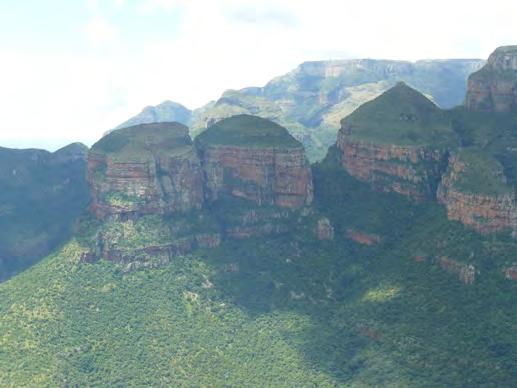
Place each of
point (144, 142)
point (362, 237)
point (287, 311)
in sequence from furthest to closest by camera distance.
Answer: point (144, 142) → point (362, 237) → point (287, 311)

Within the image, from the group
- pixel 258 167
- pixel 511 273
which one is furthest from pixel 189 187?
pixel 511 273

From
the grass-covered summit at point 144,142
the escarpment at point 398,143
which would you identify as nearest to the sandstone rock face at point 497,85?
the escarpment at point 398,143

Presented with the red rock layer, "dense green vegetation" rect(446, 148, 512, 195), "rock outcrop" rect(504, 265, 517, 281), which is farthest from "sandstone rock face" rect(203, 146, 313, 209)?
"rock outcrop" rect(504, 265, 517, 281)

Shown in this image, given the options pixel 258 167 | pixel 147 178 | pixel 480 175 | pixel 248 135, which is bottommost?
pixel 147 178

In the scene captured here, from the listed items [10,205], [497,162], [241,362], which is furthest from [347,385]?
[10,205]

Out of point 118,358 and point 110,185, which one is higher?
point 110,185

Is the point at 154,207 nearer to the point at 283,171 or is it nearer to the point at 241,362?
the point at 283,171

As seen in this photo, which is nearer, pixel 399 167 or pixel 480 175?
pixel 480 175

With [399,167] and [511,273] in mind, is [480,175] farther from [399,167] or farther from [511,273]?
[399,167]
